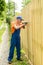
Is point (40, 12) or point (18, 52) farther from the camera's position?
point (18, 52)

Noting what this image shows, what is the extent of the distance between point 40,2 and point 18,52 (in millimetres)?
3169

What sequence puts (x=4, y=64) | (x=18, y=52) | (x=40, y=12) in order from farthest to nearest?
(x=18, y=52), (x=4, y=64), (x=40, y=12)

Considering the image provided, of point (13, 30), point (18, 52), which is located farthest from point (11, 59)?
point (13, 30)

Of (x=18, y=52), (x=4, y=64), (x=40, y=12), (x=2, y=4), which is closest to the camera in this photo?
(x=40, y=12)

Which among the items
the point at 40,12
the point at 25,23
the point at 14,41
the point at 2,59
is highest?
the point at 40,12

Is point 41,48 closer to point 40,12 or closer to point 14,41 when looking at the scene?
point 40,12

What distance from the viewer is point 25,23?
8.33 metres

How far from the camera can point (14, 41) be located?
8.25 metres

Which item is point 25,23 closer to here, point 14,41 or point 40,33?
point 14,41

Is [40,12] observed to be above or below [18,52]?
above

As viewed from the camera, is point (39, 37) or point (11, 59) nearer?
point (39, 37)

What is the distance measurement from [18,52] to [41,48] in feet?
9.44

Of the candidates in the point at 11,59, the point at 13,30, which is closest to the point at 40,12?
the point at 13,30

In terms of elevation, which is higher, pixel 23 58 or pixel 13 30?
pixel 13 30
